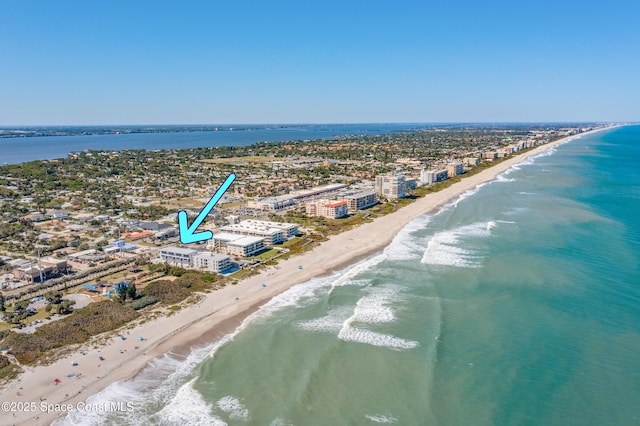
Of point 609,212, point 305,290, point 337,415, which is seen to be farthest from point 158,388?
point 609,212

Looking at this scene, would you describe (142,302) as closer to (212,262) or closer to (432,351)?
(212,262)

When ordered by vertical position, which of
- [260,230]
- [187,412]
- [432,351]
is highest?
[260,230]

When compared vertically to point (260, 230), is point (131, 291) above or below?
below

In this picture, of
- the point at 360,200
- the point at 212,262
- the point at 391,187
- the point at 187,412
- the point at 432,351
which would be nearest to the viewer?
the point at 187,412

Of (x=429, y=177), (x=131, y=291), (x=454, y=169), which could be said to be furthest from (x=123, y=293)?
(x=454, y=169)

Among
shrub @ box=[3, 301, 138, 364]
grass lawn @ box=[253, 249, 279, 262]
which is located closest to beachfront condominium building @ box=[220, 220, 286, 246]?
grass lawn @ box=[253, 249, 279, 262]

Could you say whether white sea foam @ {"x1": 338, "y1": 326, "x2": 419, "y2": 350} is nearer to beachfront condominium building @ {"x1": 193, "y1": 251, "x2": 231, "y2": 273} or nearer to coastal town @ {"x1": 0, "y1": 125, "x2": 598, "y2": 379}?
coastal town @ {"x1": 0, "y1": 125, "x2": 598, "y2": 379}

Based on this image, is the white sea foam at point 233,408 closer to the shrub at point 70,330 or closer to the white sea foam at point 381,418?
the white sea foam at point 381,418

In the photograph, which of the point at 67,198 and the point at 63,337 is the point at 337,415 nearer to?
the point at 63,337
